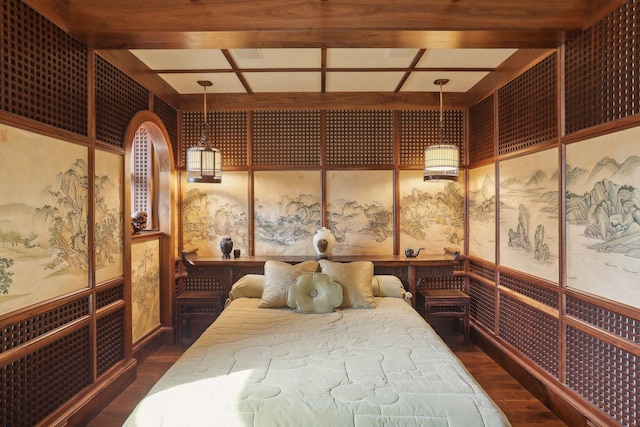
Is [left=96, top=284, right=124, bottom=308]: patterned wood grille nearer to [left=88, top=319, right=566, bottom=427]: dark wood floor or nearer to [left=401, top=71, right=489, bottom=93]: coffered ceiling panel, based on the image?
[left=88, top=319, right=566, bottom=427]: dark wood floor

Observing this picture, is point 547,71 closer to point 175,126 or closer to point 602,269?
point 602,269

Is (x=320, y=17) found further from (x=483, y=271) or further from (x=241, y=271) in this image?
(x=483, y=271)

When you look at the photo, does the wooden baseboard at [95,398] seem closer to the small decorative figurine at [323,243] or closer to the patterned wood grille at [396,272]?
the small decorative figurine at [323,243]

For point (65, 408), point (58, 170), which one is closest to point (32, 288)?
point (58, 170)

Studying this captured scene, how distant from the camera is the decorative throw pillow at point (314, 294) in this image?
3.20 meters

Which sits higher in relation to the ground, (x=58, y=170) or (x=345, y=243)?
(x=58, y=170)

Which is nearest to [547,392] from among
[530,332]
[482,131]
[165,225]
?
[530,332]

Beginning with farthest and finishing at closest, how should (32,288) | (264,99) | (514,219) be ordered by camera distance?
(264,99), (514,219), (32,288)

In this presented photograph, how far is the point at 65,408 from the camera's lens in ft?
8.16

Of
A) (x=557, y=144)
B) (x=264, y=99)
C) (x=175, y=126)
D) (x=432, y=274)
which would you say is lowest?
(x=432, y=274)

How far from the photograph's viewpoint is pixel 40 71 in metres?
2.30

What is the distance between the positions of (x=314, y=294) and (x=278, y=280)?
1.33 feet

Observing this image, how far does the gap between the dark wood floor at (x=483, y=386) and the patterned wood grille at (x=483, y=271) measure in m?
0.79

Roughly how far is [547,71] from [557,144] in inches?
25.1
